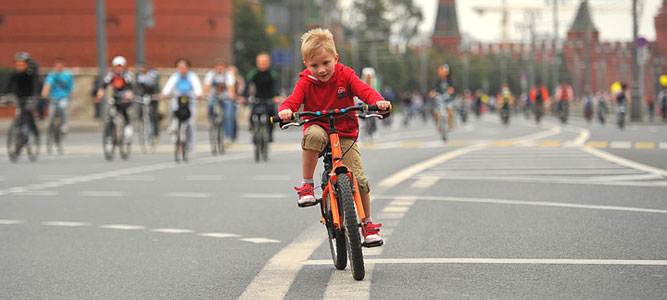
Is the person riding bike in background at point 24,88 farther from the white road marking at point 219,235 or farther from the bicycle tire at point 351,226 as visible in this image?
the bicycle tire at point 351,226

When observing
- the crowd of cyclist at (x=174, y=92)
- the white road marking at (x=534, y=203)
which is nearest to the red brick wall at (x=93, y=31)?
the crowd of cyclist at (x=174, y=92)

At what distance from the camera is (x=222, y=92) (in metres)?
24.6

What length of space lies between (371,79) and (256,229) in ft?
58.9

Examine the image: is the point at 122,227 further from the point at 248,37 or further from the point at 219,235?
the point at 248,37

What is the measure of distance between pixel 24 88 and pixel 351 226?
16.2 m

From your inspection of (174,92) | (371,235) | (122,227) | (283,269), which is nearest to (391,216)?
(122,227)

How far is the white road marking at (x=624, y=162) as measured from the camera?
650 inches

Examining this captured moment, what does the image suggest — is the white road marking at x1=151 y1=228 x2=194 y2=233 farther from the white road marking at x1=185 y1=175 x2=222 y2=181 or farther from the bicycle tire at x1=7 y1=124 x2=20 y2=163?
the bicycle tire at x1=7 y1=124 x2=20 y2=163

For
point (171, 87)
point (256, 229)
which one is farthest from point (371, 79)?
point (256, 229)

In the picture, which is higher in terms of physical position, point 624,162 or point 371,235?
point 371,235

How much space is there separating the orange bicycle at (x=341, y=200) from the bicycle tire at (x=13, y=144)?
15070 mm

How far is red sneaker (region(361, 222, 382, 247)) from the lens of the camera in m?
7.28

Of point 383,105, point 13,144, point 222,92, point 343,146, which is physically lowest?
point 13,144

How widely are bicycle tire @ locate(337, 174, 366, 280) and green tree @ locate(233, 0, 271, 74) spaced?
331 feet
